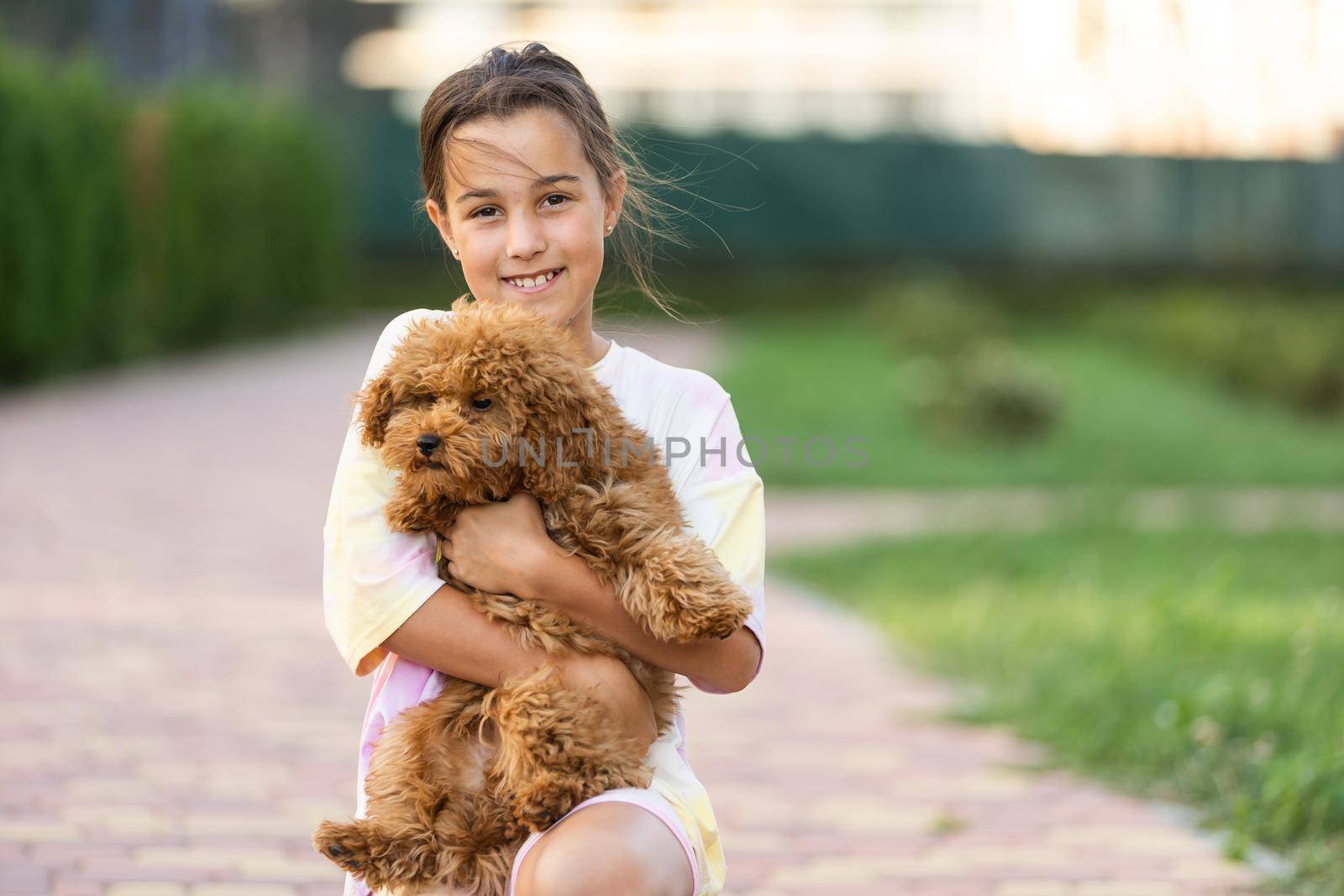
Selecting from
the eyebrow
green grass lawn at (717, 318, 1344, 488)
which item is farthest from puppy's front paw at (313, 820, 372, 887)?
green grass lawn at (717, 318, 1344, 488)

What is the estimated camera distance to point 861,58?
155 feet

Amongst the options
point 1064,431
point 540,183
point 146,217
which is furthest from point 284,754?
point 146,217

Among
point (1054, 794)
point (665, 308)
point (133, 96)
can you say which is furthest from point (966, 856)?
point (133, 96)

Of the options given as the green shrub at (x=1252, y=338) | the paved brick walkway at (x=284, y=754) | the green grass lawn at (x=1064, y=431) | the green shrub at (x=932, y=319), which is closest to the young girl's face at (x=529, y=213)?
the paved brick walkway at (x=284, y=754)

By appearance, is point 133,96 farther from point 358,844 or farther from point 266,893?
point 358,844

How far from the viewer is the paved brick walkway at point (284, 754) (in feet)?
12.7

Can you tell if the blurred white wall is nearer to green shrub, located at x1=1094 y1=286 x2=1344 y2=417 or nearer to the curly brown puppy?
green shrub, located at x1=1094 y1=286 x2=1344 y2=417

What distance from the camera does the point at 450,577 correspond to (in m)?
2.44

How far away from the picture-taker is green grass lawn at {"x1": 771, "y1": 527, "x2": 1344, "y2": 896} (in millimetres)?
4328

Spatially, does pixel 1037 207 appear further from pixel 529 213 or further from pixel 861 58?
pixel 529 213

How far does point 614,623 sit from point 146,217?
14.8 m

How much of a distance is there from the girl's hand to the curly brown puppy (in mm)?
23

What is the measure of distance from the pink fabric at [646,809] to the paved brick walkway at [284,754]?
4.88 ft

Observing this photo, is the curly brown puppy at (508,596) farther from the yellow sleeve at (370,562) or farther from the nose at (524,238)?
the nose at (524,238)
